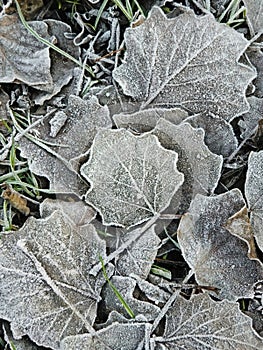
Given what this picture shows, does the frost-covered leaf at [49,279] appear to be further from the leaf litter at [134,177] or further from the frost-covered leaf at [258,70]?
the frost-covered leaf at [258,70]

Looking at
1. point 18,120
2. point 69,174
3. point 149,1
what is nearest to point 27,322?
point 69,174

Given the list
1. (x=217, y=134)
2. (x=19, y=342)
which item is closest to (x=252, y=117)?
(x=217, y=134)

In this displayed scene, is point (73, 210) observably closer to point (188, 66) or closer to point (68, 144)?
point (68, 144)

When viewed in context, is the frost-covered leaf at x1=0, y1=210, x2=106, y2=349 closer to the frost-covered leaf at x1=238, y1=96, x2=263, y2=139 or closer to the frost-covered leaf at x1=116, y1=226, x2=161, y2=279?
the frost-covered leaf at x1=116, y1=226, x2=161, y2=279

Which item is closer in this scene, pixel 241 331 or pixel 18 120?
pixel 241 331

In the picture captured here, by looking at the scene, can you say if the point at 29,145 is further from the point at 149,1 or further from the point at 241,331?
the point at 241,331

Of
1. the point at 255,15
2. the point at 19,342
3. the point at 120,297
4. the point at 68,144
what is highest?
the point at 255,15
